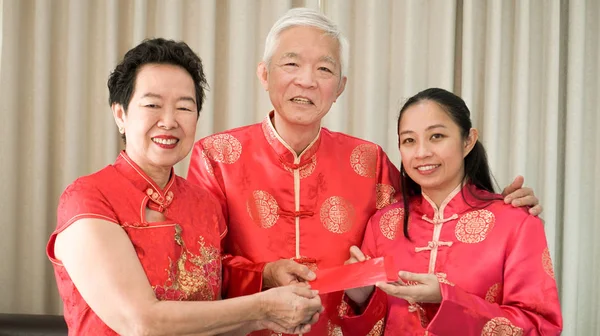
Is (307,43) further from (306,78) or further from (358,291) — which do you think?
(358,291)

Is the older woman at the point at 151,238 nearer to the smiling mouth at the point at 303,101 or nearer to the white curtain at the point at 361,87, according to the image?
the smiling mouth at the point at 303,101

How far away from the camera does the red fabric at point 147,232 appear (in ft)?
4.99

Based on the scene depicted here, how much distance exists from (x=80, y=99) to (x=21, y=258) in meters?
0.80

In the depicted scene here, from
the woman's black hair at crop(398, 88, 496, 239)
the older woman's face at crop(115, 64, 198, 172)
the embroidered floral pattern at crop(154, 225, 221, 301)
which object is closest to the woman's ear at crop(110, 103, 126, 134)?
the older woman's face at crop(115, 64, 198, 172)

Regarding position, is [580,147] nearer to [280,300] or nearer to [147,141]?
[280,300]

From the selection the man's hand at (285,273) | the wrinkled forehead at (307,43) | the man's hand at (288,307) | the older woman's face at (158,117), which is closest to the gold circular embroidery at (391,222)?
the man's hand at (285,273)

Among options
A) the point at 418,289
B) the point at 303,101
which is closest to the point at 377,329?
the point at 418,289

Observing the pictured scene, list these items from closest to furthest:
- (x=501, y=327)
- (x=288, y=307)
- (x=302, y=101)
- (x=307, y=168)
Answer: (x=288, y=307)
(x=501, y=327)
(x=302, y=101)
(x=307, y=168)

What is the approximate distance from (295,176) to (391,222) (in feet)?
1.21

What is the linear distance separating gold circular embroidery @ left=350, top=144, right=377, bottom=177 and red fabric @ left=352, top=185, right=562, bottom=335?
0.69 feet

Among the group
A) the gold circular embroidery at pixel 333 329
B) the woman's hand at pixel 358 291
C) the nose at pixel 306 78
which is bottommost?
the gold circular embroidery at pixel 333 329

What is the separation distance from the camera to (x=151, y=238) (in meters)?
1.57

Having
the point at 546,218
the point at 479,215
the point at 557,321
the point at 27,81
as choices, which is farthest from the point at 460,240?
the point at 27,81

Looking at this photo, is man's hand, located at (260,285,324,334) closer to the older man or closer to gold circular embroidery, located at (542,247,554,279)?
the older man
